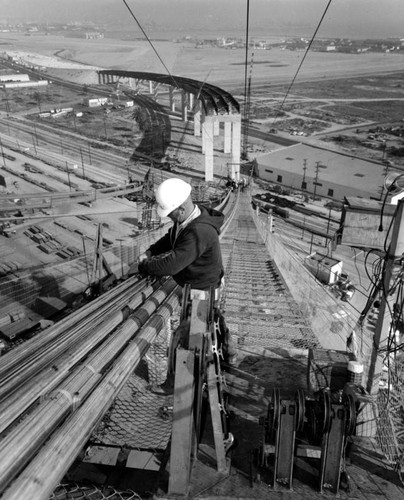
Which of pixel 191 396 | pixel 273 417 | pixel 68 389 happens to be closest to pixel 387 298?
pixel 273 417

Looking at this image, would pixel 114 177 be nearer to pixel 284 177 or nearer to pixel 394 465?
pixel 284 177

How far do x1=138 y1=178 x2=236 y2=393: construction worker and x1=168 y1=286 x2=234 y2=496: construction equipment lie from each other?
0.16 m

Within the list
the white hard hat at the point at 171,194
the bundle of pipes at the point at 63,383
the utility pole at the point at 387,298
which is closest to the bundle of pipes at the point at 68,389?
the bundle of pipes at the point at 63,383

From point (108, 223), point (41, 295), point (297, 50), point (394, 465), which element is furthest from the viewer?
point (297, 50)

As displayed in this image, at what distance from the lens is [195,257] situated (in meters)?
3.12

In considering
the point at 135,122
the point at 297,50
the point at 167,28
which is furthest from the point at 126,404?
the point at 167,28

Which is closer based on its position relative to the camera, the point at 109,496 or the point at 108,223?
the point at 109,496

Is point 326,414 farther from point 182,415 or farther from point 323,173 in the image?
point 323,173

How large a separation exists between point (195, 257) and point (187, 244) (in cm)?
12

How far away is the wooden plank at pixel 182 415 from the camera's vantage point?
2.62 m

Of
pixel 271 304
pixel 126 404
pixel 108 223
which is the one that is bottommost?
pixel 108 223

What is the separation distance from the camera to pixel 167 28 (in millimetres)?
197750

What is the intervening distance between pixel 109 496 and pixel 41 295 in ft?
29.4

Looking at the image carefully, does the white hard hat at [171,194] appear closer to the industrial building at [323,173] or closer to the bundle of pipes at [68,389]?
the bundle of pipes at [68,389]
